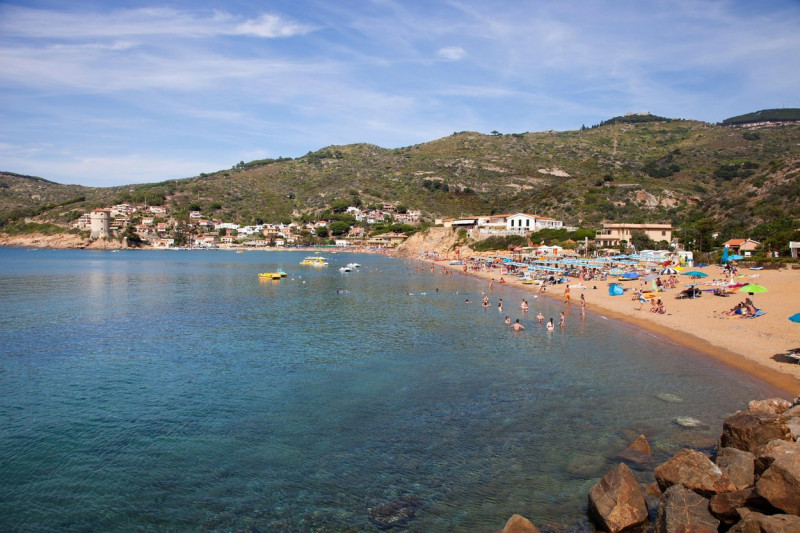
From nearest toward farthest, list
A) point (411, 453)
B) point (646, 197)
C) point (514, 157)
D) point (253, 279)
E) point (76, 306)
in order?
point (411, 453) → point (76, 306) → point (253, 279) → point (646, 197) → point (514, 157)

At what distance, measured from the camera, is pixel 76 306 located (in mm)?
34156

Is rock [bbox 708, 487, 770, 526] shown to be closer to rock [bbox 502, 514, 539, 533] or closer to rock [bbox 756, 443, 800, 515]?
rock [bbox 756, 443, 800, 515]

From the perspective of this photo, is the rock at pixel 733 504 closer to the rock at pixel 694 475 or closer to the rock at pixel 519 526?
the rock at pixel 694 475

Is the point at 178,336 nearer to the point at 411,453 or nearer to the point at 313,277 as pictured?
the point at 411,453

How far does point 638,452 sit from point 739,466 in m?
2.66

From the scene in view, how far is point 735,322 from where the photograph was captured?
2486 cm

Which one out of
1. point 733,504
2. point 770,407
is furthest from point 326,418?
point 770,407

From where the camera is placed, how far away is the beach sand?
1823 cm

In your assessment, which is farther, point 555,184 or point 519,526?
point 555,184

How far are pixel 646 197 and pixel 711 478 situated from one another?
9673 cm

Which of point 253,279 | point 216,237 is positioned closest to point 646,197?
point 253,279

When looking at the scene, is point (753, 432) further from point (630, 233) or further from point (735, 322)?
point (630, 233)

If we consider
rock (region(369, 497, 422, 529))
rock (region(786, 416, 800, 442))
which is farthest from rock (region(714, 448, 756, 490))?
rock (region(369, 497, 422, 529))

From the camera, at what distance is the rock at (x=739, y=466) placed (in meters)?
8.83
